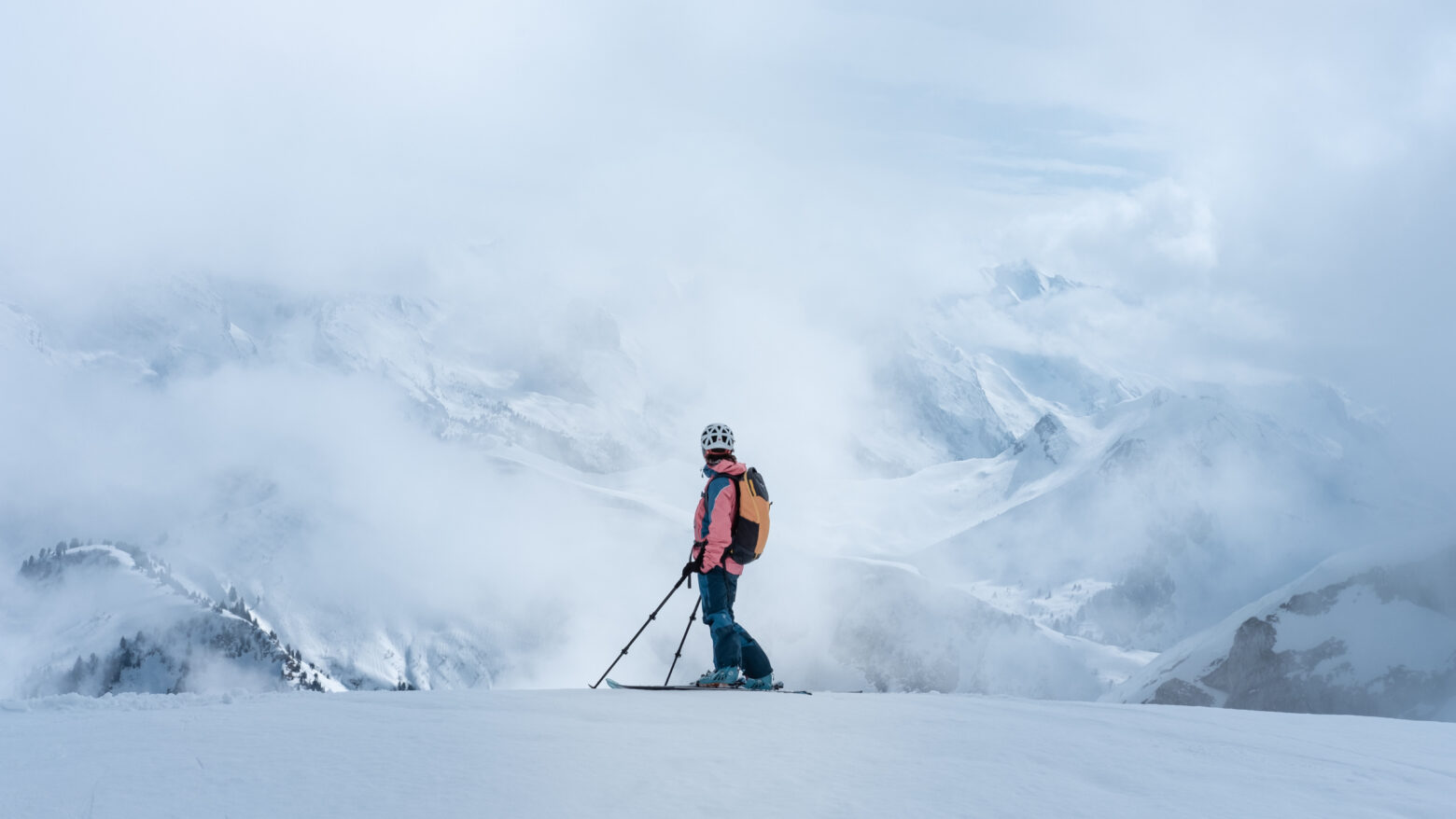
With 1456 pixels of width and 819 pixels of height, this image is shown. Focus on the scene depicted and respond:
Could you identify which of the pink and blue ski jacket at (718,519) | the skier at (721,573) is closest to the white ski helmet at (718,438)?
the skier at (721,573)

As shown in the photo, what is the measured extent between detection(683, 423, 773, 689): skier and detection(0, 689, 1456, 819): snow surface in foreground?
3.48 m

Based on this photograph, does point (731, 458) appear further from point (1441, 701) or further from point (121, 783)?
point (1441, 701)

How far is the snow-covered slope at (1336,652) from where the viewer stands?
6176 inches

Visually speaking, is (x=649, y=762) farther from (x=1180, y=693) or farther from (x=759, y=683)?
(x=1180, y=693)

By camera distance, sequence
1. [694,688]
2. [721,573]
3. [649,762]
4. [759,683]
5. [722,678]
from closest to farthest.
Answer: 1. [649,762]
2. [694,688]
3. [722,678]
4. [721,573]
5. [759,683]

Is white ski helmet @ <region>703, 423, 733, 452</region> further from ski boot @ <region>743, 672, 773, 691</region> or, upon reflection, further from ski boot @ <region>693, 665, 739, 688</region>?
ski boot @ <region>743, 672, 773, 691</region>

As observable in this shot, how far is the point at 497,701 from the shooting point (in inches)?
423

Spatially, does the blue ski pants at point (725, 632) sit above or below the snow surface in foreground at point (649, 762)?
above

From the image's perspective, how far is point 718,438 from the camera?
605 inches

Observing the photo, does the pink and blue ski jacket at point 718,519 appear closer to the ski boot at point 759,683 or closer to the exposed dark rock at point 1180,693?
the ski boot at point 759,683

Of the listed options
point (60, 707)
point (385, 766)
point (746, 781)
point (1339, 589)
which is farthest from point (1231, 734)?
point (1339, 589)

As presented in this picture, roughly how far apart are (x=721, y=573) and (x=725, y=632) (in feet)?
2.88

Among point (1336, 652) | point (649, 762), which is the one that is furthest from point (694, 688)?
point (1336, 652)

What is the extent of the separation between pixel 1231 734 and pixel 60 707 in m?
11.9
